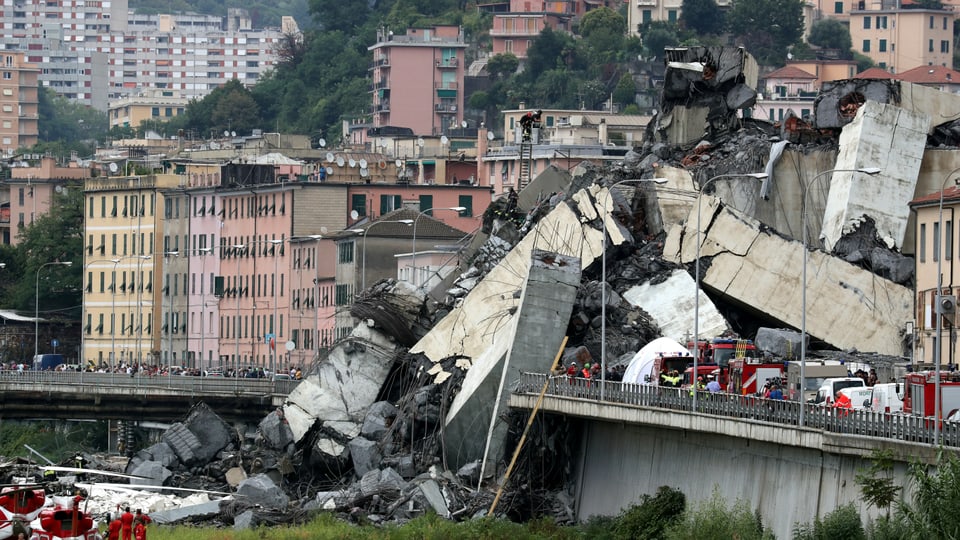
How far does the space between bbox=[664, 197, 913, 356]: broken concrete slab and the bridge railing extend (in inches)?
453

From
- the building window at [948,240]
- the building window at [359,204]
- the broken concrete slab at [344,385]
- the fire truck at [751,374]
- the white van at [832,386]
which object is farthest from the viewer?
the building window at [359,204]

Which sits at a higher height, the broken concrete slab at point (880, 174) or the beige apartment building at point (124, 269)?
the broken concrete slab at point (880, 174)

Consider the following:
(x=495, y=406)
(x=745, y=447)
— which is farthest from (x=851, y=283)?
(x=745, y=447)

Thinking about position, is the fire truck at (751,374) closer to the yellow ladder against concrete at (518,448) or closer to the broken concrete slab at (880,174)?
the yellow ladder against concrete at (518,448)

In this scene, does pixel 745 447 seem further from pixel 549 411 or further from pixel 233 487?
pixel 233 487

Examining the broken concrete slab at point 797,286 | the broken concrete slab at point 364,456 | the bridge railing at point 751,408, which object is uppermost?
the broken concrete slab at point 797,286

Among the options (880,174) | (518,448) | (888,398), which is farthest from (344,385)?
(888,398)

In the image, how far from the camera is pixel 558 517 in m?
78.9

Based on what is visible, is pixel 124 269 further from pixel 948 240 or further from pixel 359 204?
pixel 948 240

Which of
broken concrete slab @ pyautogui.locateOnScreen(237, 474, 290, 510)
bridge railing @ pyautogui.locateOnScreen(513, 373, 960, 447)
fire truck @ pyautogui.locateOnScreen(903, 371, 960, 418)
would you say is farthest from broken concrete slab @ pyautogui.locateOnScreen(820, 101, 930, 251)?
fire truck @ pyautogui.locateOnScreen(903, 371, 960, 418)

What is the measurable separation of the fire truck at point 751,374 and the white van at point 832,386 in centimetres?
237

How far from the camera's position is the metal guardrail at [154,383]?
109438 millimetres

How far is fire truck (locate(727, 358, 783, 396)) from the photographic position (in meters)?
70.6

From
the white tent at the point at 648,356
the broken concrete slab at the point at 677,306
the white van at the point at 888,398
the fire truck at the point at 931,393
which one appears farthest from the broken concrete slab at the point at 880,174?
the fire truck at the point at 931,393
